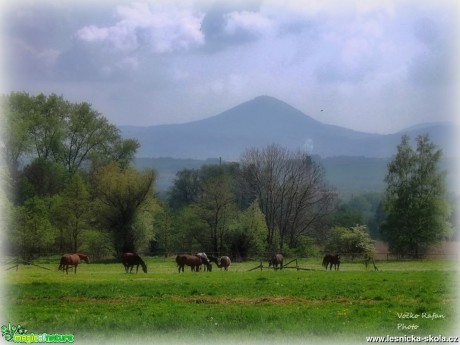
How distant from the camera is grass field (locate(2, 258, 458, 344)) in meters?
14.3

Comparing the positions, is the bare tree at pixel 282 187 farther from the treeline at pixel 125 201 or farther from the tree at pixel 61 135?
the tree at pixel 61 135

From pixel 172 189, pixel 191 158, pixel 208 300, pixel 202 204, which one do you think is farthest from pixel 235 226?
pixel 191 158

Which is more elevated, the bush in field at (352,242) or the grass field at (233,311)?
the bush in field at (352,242)

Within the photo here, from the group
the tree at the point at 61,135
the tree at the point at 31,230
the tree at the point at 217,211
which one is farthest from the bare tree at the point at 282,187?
the tree at the point at 31,230

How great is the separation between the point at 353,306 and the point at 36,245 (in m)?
45.7

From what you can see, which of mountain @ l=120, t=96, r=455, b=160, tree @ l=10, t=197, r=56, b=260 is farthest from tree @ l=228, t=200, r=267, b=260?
mountain @ l=120, t=96, r=455, b=160

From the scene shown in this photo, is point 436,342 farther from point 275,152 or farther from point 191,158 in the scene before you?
point 191,158

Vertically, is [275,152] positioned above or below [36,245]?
above

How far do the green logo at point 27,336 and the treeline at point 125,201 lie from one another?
34.1 m

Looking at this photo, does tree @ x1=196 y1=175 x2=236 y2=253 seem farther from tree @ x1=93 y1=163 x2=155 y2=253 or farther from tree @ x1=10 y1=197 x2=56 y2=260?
tree @ x1=10 y1=197 x2=56 y2=260

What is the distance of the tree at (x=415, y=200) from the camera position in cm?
6900

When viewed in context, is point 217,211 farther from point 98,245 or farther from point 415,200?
point 415,200

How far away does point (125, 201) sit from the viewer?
226 ft

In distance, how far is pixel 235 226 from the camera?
7531 cm
